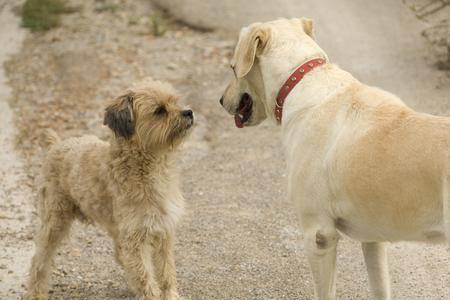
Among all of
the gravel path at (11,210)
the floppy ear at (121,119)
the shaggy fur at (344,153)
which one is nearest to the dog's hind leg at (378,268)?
the shaggy fur at (344,153)

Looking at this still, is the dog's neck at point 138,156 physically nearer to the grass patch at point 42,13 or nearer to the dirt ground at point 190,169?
the dirt ground at point 190,169

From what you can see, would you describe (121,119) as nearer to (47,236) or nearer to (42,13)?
(47,236)

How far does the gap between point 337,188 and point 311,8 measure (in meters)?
10.5

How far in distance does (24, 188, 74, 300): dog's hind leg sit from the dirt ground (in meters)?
A: 0.32

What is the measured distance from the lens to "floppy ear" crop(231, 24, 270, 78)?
5883 millimetres

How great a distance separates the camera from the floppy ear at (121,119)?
6336mm

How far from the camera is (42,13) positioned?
15.9 meters

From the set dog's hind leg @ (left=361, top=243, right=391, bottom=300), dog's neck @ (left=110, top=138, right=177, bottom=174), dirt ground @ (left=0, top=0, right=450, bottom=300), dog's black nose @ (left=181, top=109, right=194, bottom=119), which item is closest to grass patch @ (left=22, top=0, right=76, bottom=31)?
dirt ground @ (left=0, top=0, right=450, bottom=300)

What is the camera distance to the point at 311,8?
15.4 metres

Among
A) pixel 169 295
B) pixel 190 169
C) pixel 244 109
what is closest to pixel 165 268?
pixel 169 295

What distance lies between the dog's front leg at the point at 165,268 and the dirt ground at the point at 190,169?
0.45m

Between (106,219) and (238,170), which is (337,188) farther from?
(238,170)

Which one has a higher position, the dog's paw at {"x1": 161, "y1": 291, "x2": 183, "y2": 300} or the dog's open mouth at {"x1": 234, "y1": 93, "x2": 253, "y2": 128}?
the dog's open mouth at {"x1": 234, "y1": 93, "x2": 253, "y2": 128}

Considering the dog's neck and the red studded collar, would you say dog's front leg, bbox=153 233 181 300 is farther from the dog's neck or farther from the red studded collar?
the red studded collar
